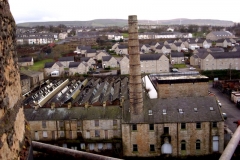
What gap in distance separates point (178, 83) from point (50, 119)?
38.8 feet

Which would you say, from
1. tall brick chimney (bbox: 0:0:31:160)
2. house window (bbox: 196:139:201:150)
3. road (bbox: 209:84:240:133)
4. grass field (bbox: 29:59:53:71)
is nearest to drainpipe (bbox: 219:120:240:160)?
tall brick chimney (bbox: 0:0:31:160)

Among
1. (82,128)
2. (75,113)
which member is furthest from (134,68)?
(82,128)

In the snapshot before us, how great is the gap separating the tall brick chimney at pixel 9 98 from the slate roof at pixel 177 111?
57.0 ft

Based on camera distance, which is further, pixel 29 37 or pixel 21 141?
pixel 29 37

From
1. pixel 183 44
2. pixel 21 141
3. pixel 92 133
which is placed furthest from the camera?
pixel 183 44

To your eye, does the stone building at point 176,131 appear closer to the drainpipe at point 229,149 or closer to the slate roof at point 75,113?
the slate roof at point 75,113

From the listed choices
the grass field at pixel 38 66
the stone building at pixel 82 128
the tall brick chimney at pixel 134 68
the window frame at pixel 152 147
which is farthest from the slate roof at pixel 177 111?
the grass field at pixel 38 66

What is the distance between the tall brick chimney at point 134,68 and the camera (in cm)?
2122

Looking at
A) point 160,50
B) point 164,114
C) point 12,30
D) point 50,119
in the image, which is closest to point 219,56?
point 160,50

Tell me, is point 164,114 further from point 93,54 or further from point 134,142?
point 93,54

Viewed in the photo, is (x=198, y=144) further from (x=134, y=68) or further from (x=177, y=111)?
(x=134, y=68)

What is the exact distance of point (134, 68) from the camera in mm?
21344

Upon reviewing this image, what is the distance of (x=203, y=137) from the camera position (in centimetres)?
2097

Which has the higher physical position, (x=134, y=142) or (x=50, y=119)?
(x=50, y=119)
